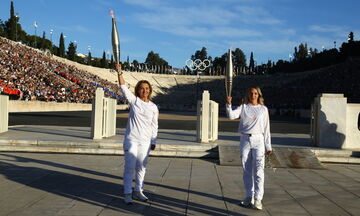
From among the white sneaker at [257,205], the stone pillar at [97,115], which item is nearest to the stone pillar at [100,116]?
the stone pillar at [97,115]

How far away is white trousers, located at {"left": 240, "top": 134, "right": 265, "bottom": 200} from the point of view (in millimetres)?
5613

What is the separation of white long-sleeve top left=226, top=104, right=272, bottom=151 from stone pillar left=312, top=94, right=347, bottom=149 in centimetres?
676

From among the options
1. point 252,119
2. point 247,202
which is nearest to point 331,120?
point 252,119

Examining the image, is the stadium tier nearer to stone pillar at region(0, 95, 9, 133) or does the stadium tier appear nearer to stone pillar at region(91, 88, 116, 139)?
stone pillar at region(0, 95, 9, 133)

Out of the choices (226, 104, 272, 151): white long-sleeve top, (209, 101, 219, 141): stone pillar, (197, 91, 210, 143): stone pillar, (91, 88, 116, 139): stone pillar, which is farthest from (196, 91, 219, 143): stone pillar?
(226, 104, 272, 151): white long-sleeve top

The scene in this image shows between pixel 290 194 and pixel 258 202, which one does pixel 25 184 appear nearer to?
pixel 258 202

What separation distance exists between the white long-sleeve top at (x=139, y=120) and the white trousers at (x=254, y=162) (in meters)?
1.46

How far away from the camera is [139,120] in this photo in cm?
575

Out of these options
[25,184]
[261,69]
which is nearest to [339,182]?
[25,184]

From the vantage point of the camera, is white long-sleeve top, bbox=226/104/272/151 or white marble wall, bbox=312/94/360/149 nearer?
white long-sleeve top, bbox=226/104/272/151

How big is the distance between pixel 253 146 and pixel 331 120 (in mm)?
7201

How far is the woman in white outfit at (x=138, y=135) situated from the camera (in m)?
5.66

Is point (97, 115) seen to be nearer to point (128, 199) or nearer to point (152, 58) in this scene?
point (128, 199)

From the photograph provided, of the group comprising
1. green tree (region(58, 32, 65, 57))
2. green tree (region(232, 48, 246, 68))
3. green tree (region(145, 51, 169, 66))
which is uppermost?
green tree (region(145, 51, 169, 66))
